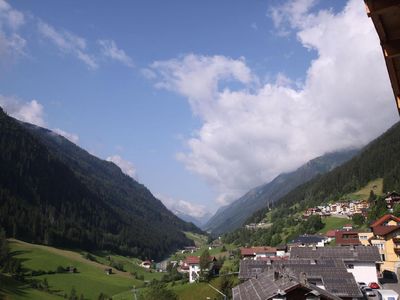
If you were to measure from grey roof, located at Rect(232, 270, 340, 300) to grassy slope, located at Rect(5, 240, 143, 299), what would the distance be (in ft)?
247

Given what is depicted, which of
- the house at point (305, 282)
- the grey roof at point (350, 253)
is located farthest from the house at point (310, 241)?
the house at point (305, 282)

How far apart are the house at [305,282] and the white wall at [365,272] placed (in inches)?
317

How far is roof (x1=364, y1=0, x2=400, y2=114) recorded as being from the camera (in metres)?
6.40

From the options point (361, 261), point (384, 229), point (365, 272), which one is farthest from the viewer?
point (384, 229)

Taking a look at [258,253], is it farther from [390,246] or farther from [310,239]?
[390,246]

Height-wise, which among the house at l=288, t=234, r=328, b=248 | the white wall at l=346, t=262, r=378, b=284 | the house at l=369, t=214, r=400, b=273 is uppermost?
the house at l=288, t=234, r=328, b=248

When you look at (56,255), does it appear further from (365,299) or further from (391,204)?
(365,299)

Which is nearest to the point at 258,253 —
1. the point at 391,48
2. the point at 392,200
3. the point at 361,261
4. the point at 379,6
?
the point at 392,200

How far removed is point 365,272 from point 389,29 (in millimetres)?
68229

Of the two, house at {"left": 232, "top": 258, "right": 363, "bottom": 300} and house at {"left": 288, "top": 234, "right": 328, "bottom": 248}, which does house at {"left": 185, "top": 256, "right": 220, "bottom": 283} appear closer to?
house at {"left": 288, "top": 234, "right": 328, "bottom": 248}

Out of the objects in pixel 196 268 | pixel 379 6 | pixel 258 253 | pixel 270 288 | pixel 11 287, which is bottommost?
pixel 11 287

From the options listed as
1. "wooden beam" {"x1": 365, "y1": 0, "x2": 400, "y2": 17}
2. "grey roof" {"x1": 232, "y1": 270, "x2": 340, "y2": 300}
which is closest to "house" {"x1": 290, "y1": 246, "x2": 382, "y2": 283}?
"grey roof" {"x1": 232, "y1": 270, "x2": 340, "y2": 300}

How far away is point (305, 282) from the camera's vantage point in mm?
43750

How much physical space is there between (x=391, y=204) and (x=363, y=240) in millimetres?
37521
